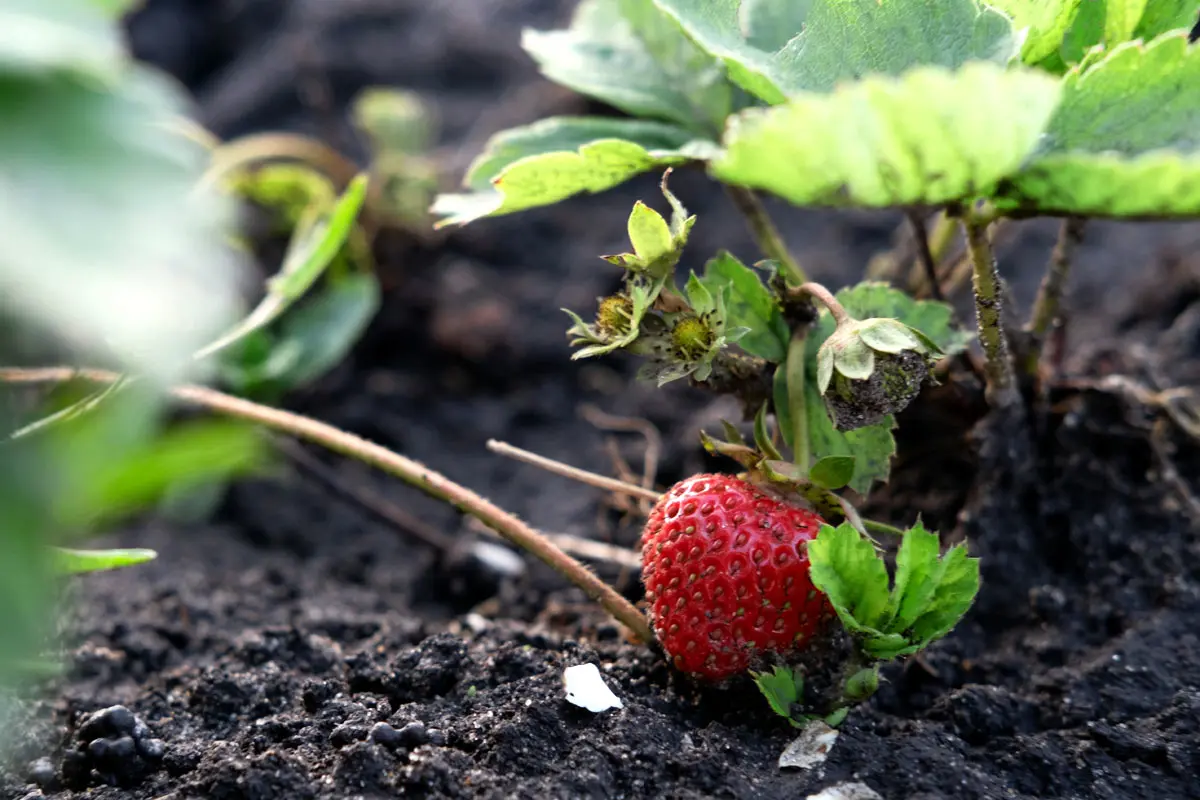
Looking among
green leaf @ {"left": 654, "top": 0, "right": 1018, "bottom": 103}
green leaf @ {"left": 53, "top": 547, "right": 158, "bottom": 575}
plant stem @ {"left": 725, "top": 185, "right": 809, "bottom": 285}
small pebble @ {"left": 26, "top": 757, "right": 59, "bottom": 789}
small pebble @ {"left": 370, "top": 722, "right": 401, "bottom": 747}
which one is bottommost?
small pebble @ {"left": 26, "top": 757, "right": 59, "bottom": 789}

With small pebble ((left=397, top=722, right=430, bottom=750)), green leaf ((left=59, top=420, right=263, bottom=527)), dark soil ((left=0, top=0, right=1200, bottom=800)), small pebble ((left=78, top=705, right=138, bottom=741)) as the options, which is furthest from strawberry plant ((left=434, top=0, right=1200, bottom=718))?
small pebble ((left=78, top=705, right=138, bottom=741))

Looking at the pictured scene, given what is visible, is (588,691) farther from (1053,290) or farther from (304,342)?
(304,342)

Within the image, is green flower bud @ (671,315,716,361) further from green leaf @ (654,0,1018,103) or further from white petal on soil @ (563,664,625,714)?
white petal on soil @ (563,664,625,714)

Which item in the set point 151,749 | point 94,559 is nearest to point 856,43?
point 94,559

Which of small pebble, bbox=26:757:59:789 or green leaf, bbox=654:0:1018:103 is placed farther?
small pebble, bbox=26:757:59:789

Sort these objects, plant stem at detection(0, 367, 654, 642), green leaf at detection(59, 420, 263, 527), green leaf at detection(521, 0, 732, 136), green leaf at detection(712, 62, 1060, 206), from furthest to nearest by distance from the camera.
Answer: green leaf at detection(521, 0, 732, 136), plant stem at detection(0, 367, 654, 642), green leaf at detection(712, 62, 1060, 206), green leaf at detection(59, 420, 263, 527)

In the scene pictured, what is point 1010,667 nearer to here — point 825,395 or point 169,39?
point 825,395

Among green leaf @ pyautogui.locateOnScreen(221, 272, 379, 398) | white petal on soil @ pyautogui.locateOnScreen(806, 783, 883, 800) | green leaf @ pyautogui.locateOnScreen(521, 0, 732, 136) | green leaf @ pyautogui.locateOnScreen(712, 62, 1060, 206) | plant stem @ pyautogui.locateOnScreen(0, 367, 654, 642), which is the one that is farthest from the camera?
green leaf @ pyautogui.locateOnScreen(221, 272, 379, 398)
